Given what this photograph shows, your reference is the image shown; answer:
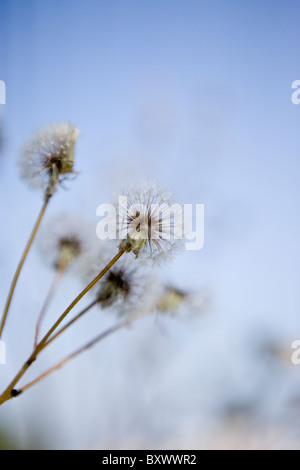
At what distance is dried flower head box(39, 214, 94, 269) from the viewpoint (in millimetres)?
1819

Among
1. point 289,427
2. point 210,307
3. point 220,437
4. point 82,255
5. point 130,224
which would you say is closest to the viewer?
point 130,224

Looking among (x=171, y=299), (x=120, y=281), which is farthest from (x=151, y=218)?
(x=171, y=299)

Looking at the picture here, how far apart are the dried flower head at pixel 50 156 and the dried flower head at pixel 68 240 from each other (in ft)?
1.61

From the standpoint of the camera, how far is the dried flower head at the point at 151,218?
49.1 inches

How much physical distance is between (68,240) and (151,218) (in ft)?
2.55

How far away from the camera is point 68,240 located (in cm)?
192

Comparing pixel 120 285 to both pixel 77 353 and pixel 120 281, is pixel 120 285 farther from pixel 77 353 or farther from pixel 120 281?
→ pixel 77 353

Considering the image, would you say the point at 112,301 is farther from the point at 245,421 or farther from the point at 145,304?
the point at 245,421

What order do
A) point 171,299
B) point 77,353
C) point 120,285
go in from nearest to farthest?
point 77,353, point 120,285, point 171,299

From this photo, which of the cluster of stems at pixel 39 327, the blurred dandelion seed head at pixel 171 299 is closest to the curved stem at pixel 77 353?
the cluster of stems at pixel 39 327
